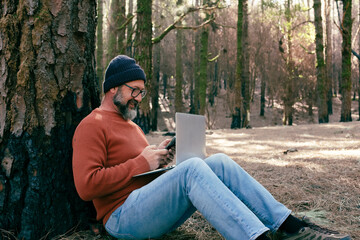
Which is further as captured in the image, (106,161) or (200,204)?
(106,161)

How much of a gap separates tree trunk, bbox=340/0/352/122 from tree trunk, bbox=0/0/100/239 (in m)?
11.9

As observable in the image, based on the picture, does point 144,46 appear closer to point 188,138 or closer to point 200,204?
point 188,138

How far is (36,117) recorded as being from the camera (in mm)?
2250

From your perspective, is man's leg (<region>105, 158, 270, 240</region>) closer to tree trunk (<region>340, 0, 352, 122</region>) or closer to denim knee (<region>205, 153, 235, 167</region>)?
denim knee (<region>205, 153, 235, 167</region>)

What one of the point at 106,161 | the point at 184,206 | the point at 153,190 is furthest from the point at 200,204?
the point at 106,161

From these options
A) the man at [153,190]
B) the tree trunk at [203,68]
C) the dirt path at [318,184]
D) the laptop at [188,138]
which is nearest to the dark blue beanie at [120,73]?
the man at [153,190]

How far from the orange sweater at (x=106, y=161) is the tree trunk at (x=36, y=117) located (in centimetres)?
33

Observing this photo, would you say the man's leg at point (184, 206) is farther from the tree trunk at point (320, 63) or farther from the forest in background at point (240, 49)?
the tree trunk at point (320, 63)

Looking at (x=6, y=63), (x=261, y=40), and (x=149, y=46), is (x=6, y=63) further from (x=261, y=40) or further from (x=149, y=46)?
(x=261, y=40)

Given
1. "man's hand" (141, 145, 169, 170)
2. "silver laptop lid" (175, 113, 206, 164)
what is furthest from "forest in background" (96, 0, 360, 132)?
"man's hand" (141, 145, 169, 170)

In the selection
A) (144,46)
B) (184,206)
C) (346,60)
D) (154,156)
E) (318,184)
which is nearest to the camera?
(184,206)

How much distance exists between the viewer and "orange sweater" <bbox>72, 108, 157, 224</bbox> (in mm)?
1940

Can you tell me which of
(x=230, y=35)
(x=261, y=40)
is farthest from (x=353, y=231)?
(x=230, y=35)

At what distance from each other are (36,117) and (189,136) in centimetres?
106
